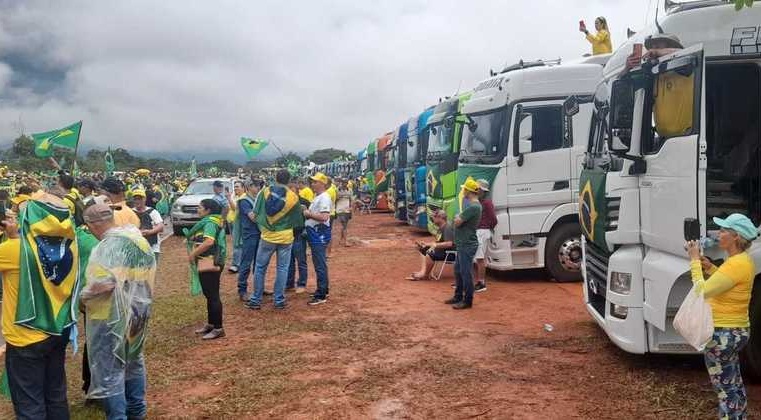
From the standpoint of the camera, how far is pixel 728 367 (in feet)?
12.5

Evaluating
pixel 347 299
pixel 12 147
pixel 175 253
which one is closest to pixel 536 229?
pixel 347 299

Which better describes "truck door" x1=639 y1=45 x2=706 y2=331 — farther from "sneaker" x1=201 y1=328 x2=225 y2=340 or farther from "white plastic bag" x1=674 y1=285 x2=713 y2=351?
"sneaker" x1=201 y1=328 x2=225 y2=340

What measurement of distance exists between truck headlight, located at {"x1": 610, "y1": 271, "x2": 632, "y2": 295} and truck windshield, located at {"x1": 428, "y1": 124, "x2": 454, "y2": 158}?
7.41 meters

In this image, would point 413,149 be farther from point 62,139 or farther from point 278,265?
point 278,265

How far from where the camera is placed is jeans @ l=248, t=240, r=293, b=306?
A: 8.06m

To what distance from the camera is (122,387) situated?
12.8 ft

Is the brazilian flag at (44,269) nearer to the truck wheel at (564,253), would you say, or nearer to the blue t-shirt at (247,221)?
the blue t-shirt at (247,221)

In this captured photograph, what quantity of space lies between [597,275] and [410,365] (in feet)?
6.61

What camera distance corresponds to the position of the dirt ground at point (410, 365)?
15.7 ft

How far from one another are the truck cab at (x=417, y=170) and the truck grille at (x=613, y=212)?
10350 millimetres

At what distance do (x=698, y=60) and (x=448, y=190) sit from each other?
7928 millimetres

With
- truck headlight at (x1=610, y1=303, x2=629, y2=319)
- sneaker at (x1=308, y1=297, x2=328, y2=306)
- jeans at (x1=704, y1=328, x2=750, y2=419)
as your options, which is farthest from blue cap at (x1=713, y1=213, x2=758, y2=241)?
sneaker at (x1=308, y1=297, x2=328, y2=306)

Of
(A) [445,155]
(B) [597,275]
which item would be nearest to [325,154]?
(A) [445,155]

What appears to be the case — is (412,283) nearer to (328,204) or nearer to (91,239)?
(328,204)
